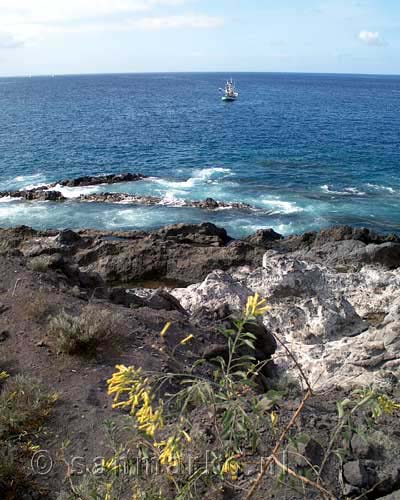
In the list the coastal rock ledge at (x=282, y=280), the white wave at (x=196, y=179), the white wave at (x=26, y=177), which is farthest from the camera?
the white wave at (x=26, y=177)

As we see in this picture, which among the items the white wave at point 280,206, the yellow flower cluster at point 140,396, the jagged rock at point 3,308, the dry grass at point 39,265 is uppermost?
the yellow flower cluster at point 140,396

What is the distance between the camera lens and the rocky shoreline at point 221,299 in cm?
842

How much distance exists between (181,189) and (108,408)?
2989 centimetres

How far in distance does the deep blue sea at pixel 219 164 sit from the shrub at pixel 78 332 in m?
18.8

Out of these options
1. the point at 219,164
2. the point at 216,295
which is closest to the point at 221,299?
the point at 216,295

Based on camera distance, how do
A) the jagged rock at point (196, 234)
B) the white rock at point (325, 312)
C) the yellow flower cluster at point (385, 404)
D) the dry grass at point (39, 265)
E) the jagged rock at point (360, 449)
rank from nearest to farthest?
1. the yellow flower cluster at point (385, 404)
2. the jagged rock at point (360, 449)
3. the white rock at point (325, 312)
4. the dry grass at point (39, 265)
5. the jagged rock at point (196, 234)

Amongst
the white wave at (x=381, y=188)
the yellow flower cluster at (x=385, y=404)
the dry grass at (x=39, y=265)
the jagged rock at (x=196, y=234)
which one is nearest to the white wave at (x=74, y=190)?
the jagged rock at (x=196, y=234)

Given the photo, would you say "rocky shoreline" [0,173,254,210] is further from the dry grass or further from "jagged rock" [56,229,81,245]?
the dry grass

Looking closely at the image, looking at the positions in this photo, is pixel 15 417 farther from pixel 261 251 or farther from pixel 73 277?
pixel 261 251

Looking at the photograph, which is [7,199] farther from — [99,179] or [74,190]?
[99,179]

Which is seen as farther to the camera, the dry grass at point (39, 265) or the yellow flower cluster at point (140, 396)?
the dry grass at point (39, 265)

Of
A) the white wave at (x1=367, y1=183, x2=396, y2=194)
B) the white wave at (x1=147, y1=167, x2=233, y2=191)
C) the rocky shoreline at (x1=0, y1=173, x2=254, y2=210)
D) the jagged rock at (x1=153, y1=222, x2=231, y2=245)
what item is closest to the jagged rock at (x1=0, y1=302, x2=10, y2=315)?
the jagged rock at (x1=153, y1=222, x2=231, y2=245)

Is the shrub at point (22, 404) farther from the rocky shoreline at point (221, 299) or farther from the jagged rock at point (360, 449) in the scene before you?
the jagged rock at point (360, 449)

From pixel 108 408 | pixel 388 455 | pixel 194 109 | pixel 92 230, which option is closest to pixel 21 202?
pixel 92 230
